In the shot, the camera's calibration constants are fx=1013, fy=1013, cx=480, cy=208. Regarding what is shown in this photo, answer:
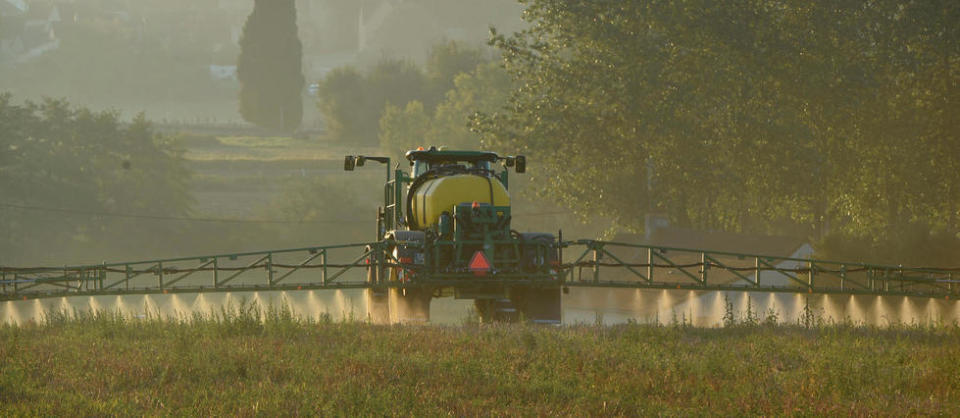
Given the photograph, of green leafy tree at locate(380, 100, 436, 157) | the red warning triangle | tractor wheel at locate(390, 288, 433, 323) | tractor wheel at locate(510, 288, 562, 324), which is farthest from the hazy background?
green leafy tree at locate(380, 100, 436, 157)

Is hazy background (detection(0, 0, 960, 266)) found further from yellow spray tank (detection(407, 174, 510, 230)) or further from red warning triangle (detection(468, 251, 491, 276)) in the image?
red warning triangle (detection(468, 251, 491, 276))

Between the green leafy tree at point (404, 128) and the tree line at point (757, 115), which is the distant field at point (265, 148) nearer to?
the green leafy tree at point (404, 128)

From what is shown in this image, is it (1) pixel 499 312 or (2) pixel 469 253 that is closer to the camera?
(2) pixel 469 253

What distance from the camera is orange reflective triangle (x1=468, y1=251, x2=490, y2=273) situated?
2089 cm

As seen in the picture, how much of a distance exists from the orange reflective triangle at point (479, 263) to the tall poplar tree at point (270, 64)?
8718cm

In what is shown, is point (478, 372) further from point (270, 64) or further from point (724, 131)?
point (270, 64)

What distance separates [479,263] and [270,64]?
89761mm

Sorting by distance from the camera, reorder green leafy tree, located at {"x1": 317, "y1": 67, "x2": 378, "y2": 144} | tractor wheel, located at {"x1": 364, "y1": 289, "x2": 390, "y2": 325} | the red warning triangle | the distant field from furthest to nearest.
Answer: green leafy tree, located at {"x1": 317, "y1": 67, "x2": 378, "y2": 144}
the distant field
tractor wheel, located at {"x1": 364, "y1": 289, "x2": 390, "y2": 325}
the red warning triangle

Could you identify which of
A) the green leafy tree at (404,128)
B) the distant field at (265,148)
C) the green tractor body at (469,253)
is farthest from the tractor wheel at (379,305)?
the distant field at (265,148)

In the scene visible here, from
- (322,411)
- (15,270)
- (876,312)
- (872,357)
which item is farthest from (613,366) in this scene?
(876,312)

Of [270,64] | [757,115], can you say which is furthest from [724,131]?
[270,64]

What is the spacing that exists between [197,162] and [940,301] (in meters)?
81.8

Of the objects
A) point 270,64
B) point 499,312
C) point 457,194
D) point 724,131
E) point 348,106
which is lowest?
point 499,312

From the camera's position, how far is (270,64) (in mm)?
106375
